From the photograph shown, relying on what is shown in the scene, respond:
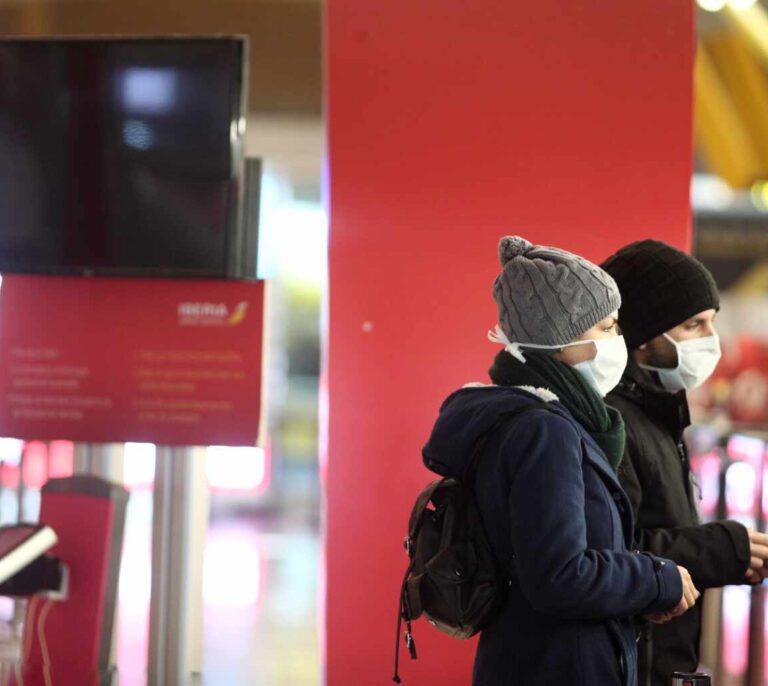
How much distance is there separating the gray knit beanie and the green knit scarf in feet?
0.14

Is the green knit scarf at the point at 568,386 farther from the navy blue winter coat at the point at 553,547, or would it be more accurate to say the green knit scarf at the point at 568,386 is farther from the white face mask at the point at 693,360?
the white face mask at the point at 693,360

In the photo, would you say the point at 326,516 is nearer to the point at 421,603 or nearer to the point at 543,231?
the point at 543,231

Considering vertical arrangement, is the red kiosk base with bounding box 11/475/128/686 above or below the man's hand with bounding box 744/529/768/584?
below

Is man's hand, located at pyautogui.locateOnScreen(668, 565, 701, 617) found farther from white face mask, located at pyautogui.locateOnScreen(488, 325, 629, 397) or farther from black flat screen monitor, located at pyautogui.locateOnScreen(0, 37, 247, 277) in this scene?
black flat screen monitor, located at pyautogui.locateOnScreen(0, 37, 247, 277)

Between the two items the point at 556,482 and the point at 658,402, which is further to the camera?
the point at 658,402

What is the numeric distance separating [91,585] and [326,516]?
77 centimetres

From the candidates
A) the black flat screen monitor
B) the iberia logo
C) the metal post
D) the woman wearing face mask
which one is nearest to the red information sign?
the iberia logo

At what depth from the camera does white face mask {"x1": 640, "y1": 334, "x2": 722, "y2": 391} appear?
2568mm

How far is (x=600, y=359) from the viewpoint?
212 cm

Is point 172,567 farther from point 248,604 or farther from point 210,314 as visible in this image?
point 248,604

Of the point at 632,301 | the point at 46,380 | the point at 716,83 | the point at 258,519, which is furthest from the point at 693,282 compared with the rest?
the point at 716,83

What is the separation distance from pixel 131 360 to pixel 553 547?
2.04 meters

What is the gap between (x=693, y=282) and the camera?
101 inches

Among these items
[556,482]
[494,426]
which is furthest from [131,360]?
[556,482]
